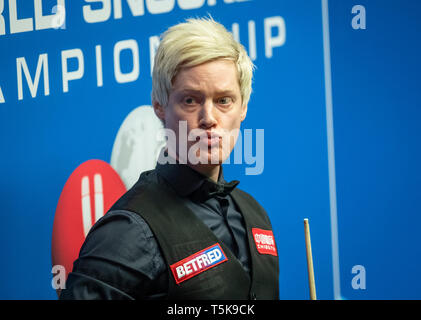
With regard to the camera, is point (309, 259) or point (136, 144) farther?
point (136, 144)

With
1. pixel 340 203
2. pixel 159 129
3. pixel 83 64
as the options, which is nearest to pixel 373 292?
pixel 340 203

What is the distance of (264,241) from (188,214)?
281mm

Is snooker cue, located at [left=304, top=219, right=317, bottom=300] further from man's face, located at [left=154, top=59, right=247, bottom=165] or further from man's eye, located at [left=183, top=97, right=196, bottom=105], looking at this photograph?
man's eye, located at [left=183, top=97, right=196, bottom=105]

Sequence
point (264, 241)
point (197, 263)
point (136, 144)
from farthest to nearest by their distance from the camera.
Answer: point (136, 144) → point (264, 241) → point (197, 263)

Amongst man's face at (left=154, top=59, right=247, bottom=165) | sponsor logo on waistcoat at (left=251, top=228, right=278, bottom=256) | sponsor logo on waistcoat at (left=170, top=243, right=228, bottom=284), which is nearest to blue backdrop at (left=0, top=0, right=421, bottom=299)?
sponsor logo on waistcoat at (left=251, top=228, right=278, bottom=256)

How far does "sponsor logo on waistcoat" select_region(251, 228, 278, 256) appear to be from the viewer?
1.27 metres

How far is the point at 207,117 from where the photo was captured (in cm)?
113

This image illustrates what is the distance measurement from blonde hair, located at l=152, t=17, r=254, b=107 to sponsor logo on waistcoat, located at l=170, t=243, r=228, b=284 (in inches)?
14.2

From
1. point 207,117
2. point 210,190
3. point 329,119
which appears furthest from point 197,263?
point 329,119

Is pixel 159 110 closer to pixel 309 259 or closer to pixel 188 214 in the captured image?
pixel 188 214

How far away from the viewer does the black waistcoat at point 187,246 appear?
1.06 meters

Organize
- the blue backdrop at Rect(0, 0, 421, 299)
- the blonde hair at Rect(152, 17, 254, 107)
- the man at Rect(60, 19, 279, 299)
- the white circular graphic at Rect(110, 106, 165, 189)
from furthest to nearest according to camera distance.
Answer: the blue backdrop at Rect(0, 0, 421, 299) → the white circular graphic at Rect(110, 106, 165, 189) → the blonde hair at Rect(152, 17, 254, 107) → the man at Rect(60, 19, 279, 299)
